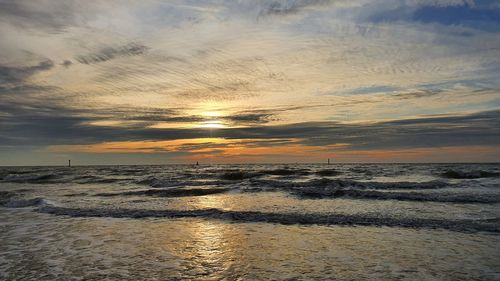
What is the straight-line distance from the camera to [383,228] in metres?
12.4

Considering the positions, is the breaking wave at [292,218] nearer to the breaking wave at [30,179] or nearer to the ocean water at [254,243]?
the ocean water at [254,243]

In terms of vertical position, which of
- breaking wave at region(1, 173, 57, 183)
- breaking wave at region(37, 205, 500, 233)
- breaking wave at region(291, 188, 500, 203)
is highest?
breaking wave at region(37, 205, 500, 233)

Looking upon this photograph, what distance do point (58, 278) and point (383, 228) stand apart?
9.63 meters

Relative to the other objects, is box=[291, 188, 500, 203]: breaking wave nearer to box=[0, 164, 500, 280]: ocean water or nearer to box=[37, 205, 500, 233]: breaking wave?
box=[0, 164, 500, 280]: ocean water

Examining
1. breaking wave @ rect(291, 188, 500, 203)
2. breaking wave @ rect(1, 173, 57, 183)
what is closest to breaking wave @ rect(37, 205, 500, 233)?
breaking wave @ rect(291, 188, 500, 203)

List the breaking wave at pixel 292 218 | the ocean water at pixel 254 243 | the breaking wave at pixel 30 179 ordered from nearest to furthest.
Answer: the ocean water at pixel 254 243 < the breaking wave at pixel 292 218 < the breaking wave at pixel 30 179

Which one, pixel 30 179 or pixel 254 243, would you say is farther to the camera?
pixel 30 179

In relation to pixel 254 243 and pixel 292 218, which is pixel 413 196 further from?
pixel 254 243

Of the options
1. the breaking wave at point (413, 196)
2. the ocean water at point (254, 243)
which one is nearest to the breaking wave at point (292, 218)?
the ocean water at point (254, 243)

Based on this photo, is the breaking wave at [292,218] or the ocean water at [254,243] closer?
the ocean water at [254,243]

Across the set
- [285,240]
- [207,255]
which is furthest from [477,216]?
[207,255]

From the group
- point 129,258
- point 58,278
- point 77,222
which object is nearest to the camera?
point 58,278

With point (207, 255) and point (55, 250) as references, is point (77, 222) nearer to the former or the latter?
point (55, 250)

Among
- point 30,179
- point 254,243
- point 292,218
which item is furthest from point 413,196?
point 30,179
